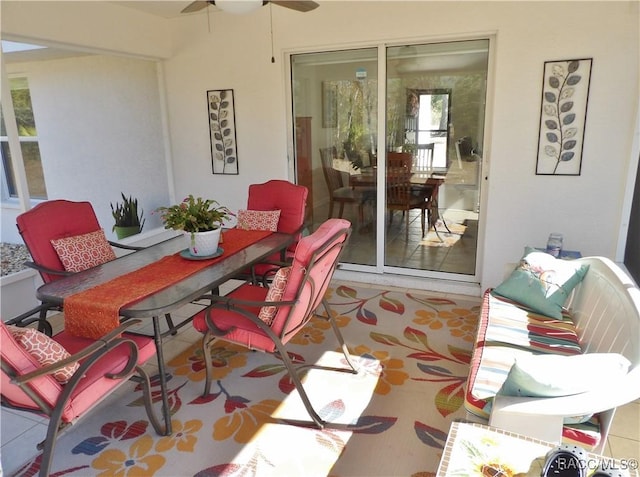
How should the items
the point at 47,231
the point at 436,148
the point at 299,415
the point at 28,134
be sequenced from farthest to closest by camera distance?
the point at 28,134 → the point at 436,148 → the point at 47,231 → the point at 299,415

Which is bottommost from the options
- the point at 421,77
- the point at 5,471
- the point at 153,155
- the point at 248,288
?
the point at 5,471

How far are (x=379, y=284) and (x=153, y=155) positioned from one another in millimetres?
2980

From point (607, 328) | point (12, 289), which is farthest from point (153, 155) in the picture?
point (607, 328)

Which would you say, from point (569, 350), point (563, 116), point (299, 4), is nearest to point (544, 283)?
point (569, 350)

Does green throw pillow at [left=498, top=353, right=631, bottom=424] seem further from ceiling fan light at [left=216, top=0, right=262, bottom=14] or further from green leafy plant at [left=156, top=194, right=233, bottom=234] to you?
ceiling fan light at [left=216, top=0, right=262, bottom=14]

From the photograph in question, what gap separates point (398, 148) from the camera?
4.14m

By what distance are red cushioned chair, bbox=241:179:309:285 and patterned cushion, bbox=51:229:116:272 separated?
1.07m

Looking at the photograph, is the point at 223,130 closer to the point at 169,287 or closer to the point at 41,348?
the point at 169,287

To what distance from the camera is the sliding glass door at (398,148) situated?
3.85m

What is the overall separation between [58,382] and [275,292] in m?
1.00

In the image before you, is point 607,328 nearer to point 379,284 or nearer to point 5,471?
point 379,284

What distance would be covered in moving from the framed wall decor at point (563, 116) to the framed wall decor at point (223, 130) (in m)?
2.88

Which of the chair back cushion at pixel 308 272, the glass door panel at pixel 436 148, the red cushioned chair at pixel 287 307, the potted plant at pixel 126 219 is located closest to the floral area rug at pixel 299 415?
the red cushioned chair at pixel 287 307

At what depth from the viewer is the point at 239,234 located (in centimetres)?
330
